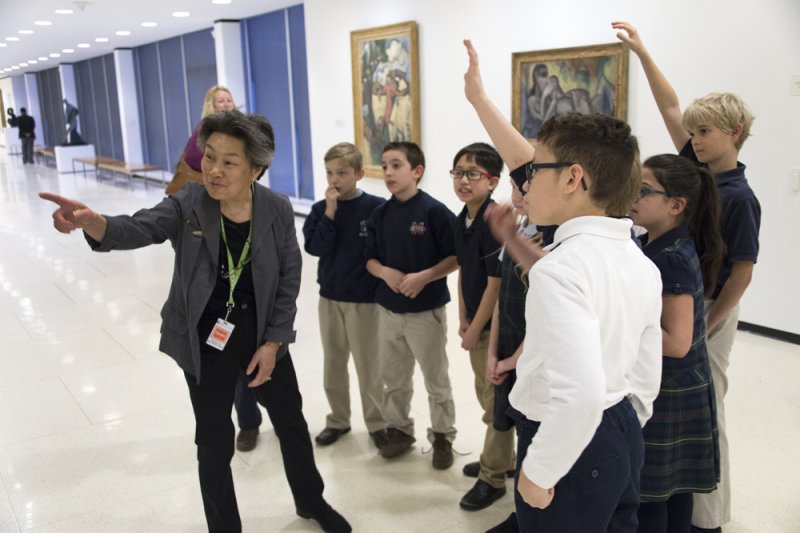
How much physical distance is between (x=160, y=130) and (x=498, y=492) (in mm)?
17592

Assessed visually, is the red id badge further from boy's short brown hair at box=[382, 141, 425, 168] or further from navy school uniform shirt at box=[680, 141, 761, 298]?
navy school uniform shirt at box=[680, 141, 761, 298]

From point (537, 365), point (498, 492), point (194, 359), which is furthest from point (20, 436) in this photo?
point (537, 365)

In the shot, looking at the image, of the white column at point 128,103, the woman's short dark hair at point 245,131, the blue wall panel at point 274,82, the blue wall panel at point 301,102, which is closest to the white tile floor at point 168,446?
the woman's short dark hair at point 245,131

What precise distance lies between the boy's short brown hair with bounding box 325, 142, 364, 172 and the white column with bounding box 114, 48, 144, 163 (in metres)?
17.3

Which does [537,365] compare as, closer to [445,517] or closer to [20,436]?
[445,517]

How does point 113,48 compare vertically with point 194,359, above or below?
above

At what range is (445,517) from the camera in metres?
2.97

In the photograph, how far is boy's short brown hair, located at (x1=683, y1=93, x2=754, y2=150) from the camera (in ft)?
8.49

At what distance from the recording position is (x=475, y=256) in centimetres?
296

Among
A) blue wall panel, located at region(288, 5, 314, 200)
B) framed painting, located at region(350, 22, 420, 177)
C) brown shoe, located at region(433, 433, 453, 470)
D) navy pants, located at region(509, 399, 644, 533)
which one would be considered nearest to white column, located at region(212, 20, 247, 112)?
blue wall panel, located at region(288, 5, 314, 200)

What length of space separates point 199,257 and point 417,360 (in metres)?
1.31

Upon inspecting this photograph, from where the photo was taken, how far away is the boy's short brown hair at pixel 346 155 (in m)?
3.36

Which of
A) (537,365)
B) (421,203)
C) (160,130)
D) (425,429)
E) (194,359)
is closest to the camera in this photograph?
(537,365)

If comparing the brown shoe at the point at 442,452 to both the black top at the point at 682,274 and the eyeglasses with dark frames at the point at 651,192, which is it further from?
the eyeglasses with dark frames at the point at 651,192
